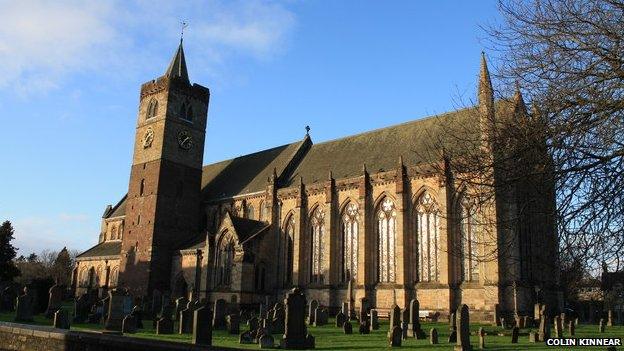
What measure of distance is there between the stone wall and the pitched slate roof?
109ft

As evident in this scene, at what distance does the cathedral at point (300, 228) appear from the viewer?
101ft

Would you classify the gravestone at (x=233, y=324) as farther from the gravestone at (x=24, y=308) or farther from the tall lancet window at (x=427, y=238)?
the tall lancet window at (x=427, y=238)

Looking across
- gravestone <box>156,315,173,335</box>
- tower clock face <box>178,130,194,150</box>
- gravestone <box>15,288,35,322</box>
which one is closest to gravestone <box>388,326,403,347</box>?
gravestone <box>156,315,173,335</box>

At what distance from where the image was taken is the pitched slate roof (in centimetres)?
5016

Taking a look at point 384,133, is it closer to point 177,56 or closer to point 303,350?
point 177,56

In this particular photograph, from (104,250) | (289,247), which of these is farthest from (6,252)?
(289,247)

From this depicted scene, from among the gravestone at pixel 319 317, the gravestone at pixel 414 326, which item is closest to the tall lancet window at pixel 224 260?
the gravestone at pixel 319 317

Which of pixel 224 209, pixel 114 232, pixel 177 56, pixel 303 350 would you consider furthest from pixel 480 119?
pixel 114 232

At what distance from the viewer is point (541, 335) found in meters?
19.9

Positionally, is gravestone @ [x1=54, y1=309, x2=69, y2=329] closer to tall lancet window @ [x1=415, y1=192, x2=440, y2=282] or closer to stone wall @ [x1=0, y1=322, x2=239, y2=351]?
stone wall @ [x1=0, y1=322, x2=239, y2=351]

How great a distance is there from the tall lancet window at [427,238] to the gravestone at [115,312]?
1751 centimetres

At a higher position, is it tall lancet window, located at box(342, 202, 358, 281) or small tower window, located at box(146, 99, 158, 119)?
small tower window, located at box(146, 99, 158, 119)

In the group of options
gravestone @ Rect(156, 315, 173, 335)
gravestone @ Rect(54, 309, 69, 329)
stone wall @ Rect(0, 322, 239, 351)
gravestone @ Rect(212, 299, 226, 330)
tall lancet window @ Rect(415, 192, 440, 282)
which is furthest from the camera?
tall lancet window @ Rect(415, 192, 440, 282)

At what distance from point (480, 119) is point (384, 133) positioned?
1120 inches
